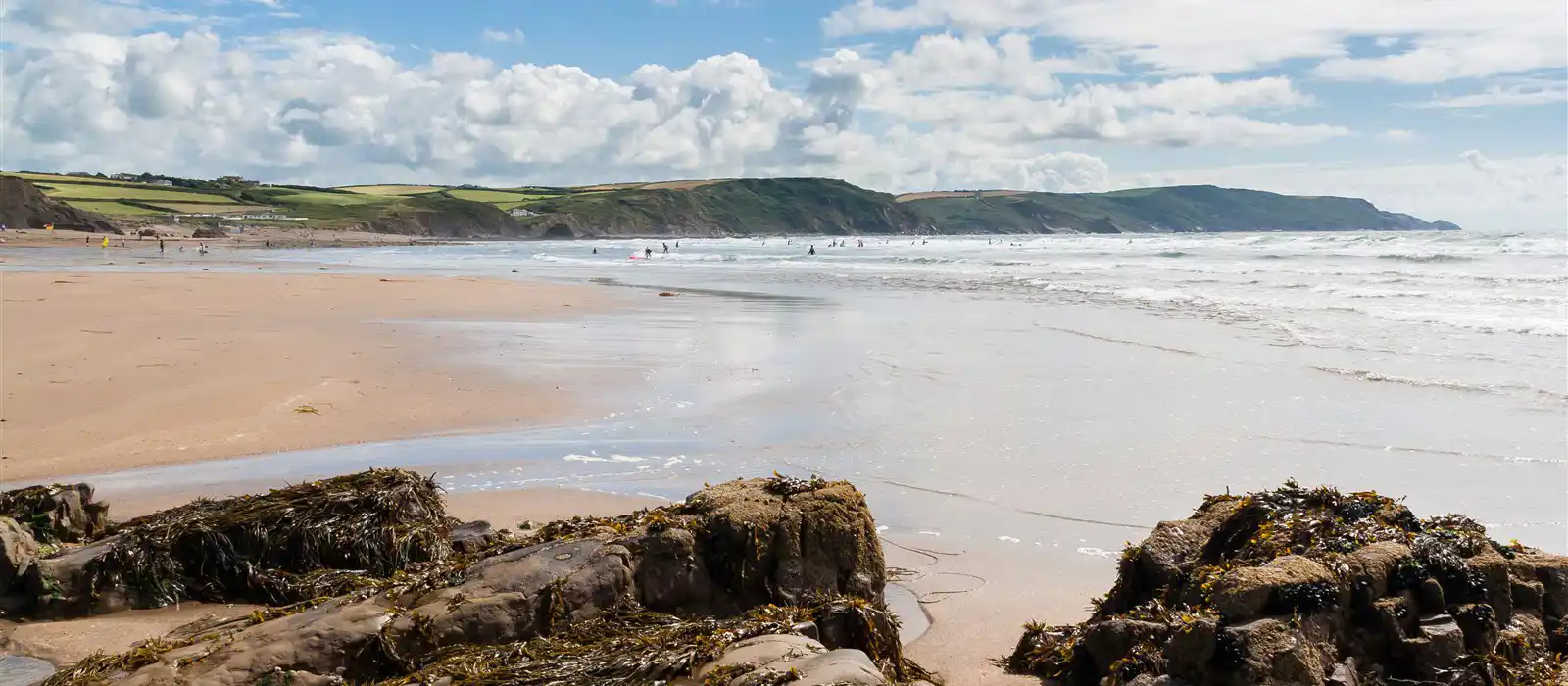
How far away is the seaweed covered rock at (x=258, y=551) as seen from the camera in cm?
554

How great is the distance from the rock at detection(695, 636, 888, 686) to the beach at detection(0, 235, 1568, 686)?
Answer: 46.3 inches

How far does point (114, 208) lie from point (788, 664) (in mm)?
117621

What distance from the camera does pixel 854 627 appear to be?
4367mm

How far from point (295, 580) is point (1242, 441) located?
7979 mm

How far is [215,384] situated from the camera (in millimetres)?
12234

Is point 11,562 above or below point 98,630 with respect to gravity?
above

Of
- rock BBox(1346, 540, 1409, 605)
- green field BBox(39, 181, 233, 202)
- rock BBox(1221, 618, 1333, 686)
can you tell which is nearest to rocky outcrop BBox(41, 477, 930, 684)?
rock BBox(1221, 618, 1333, 686)

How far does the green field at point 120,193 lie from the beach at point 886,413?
102 m

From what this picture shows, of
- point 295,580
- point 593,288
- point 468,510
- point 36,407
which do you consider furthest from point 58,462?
point 593,288

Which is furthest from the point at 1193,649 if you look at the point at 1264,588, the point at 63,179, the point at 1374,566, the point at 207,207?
the point at 63,179

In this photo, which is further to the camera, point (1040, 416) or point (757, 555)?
point (1040, 416)

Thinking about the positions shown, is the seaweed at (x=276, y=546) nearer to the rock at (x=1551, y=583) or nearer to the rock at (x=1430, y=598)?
the rock at (x=1430, y=598)

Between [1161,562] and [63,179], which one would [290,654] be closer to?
[1161,562]

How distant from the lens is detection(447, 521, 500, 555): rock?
19.8ft
